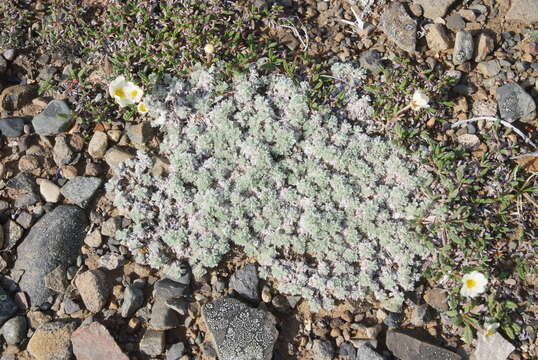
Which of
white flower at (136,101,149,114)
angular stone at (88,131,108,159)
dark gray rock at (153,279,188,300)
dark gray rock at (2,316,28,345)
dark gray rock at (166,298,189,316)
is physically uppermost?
white flower at (136,101,149,114)

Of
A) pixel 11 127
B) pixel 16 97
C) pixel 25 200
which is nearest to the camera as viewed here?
pixel 25 200

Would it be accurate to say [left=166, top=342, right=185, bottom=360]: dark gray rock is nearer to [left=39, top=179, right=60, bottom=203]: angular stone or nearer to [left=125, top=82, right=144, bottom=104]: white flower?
[left=39, top=179, right=60, bottom=203]: angular stone

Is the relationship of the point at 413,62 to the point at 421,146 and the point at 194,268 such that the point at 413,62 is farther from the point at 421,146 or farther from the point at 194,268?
the point at 194,268

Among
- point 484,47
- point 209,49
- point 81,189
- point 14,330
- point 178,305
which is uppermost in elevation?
point 484,47

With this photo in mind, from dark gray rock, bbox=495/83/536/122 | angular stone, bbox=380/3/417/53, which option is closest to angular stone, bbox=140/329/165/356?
angular stone, bbox=380/3/417/53

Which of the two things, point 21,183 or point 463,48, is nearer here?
point 21,183

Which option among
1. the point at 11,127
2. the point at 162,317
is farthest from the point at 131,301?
the point at 11,127

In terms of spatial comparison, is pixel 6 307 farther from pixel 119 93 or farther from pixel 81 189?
pixel 119 93
